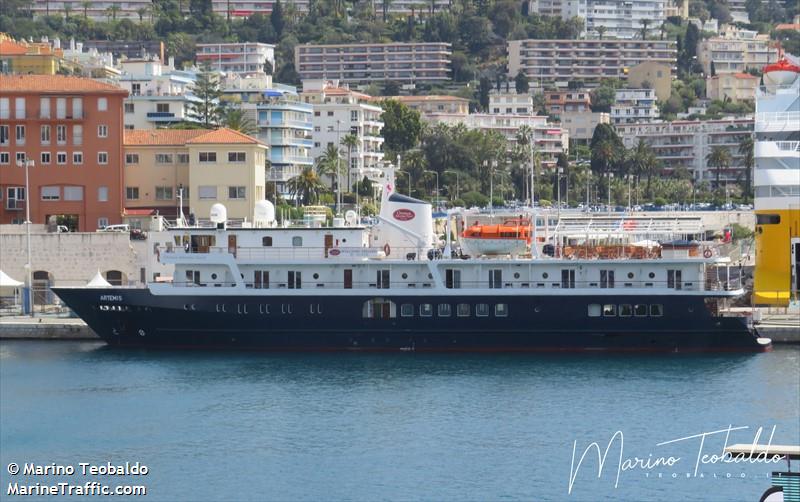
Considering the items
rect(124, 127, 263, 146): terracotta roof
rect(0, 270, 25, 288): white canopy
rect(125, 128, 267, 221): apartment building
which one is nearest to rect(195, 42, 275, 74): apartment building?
rect(124, 127, 263, 146): terracotta roof

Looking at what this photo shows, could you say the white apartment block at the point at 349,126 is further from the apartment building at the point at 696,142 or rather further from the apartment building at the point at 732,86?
the apartment building at the point at 732,86

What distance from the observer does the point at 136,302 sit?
53625 millimetres

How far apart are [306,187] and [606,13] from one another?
11481 centimetres

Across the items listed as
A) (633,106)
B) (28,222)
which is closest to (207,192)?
(28,222)

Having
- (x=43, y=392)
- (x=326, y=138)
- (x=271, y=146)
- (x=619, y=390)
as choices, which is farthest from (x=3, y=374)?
(x=326, y=138)

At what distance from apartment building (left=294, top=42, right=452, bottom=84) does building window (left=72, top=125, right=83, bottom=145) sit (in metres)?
102

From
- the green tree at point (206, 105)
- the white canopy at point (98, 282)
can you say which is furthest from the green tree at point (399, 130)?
the white canopy at point (98, 282)

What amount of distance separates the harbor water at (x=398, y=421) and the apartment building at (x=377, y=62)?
11901cm

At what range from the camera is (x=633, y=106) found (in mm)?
158000

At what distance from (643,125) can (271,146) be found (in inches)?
2139

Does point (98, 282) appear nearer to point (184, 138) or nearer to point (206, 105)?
point (184, 138)

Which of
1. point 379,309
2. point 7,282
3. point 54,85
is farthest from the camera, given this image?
point 54,85

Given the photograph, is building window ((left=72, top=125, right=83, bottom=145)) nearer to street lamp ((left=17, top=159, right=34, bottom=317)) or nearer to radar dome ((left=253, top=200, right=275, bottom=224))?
street lamp ((left=17, top=159, right=34, bottom=317))

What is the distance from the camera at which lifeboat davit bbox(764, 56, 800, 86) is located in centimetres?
6388
